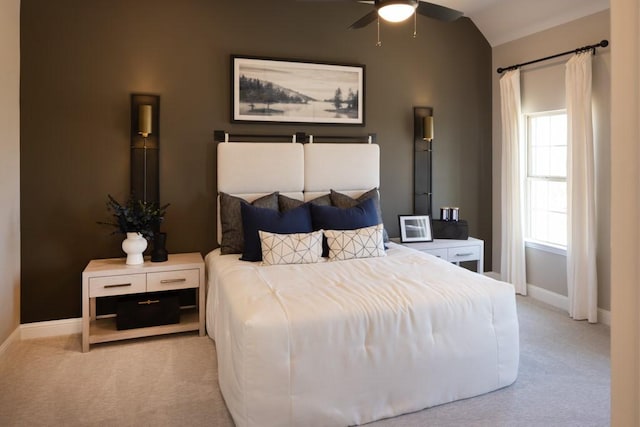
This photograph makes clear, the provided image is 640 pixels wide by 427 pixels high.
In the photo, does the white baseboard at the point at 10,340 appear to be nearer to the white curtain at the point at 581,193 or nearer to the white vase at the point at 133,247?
the white vase at the point at 133,247

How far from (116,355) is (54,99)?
6.85 feet

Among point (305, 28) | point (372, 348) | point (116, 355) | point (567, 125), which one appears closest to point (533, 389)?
point (372, 348)

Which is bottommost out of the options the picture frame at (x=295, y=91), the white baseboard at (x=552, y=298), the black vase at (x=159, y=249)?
the white baseboard at (x=552, y=298)

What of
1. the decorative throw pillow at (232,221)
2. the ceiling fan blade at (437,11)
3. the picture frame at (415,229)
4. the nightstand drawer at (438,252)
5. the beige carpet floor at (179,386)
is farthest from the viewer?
the picture frame at (415,229)

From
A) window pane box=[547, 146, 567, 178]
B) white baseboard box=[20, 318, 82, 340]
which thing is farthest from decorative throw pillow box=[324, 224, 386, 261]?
white baseboard box=[20, 318, 82, 340]

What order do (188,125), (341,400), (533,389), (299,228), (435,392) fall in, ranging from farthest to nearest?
(188,125)
(299,228)
(533,389)
(435,392)
(341,400)

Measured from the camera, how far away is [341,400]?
2.42 meters

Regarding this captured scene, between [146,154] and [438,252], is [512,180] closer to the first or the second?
[438,252]

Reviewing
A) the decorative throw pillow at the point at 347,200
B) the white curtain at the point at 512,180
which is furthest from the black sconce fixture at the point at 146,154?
the white curtain at the point at 512,180

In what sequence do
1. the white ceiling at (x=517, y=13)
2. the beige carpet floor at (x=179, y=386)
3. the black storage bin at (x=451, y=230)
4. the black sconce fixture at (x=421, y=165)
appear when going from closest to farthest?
the beige carpet floor at (x=179, y=386) → the white ceiling at (x=517, y=13) → the black storage bin at (x=451, y=230) → the black sconce fixture at (x=421, y=165)

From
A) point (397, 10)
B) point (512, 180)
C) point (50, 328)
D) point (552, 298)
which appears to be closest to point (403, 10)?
point (397, 10)

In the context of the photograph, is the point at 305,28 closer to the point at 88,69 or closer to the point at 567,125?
the point at 88,69

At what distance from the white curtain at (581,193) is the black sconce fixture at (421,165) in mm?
1334

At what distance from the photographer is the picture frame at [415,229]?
4598 mm
